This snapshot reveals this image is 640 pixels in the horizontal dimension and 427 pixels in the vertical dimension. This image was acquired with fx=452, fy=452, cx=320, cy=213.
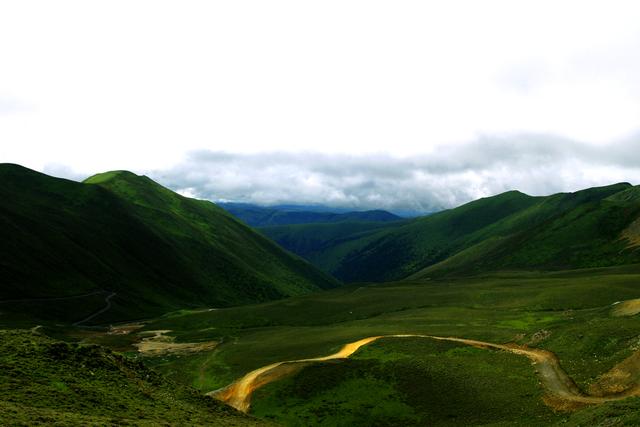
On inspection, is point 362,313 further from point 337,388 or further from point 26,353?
point 26,353

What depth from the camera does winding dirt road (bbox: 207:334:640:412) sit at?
49.1 meters

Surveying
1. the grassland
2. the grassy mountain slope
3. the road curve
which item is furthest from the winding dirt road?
the road curve

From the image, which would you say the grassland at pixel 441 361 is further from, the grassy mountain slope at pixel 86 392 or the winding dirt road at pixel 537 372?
the grassy mountain slope at pixel 86 392

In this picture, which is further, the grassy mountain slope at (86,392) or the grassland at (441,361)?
the grassland at (441,361)

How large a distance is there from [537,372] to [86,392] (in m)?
53.0

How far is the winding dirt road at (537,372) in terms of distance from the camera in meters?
49.1

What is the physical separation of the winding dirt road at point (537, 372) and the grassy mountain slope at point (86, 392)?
16.2 metres

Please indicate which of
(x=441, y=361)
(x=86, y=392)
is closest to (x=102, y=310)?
(x=441, y=361)

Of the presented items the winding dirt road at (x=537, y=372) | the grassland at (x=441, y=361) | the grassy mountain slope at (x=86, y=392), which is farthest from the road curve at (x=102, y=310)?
the grassy mountain slope at (x=86, y=392)

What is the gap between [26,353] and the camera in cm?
4406

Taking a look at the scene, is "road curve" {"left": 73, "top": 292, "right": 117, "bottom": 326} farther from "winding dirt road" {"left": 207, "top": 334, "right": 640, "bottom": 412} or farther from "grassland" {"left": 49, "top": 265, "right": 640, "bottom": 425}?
"winding dirt road" {"left": 207, "top": 334, "right": 640, "bottom": 412}

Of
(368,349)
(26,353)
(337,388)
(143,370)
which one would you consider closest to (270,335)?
(368,349)

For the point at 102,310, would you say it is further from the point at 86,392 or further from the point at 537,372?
the point at 537,372

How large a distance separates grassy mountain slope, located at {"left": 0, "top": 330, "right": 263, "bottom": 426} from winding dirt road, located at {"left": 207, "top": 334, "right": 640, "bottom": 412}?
53.0 feet
